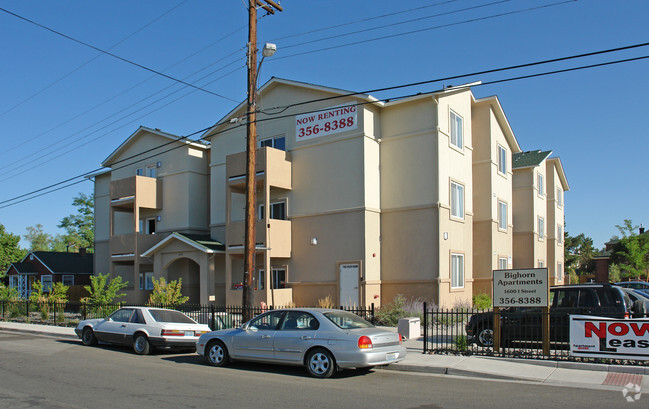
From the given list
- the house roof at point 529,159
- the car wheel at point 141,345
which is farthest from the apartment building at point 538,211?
the car wheel at point 141,345

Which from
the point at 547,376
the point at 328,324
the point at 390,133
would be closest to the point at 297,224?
the point at 390,133

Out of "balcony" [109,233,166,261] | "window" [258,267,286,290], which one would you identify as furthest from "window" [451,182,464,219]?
"balcony" [109,233,166,261]

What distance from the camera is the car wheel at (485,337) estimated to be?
14414 mm

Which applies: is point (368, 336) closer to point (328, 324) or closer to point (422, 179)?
point (328, 324)

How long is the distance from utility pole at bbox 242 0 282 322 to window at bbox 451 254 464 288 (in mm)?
10453

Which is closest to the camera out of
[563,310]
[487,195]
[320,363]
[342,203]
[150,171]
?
[320,363]

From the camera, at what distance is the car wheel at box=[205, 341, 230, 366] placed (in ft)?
42.0

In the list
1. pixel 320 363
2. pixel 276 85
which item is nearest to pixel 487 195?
pixel 276 85

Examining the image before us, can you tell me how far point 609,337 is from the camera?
11.8 m

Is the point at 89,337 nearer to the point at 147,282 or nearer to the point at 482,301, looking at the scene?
the point at 147,282

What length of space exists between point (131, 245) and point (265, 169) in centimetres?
1053

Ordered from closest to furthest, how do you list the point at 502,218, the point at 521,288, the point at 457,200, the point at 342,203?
1. the point at 521,288
2. the point at 342,203
3. the point at 457,200
4. the point at 502,218

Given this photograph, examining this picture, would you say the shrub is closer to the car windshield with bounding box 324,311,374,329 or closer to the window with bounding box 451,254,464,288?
the window with bounding box 451,254,464,288

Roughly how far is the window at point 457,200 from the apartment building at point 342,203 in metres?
0.09
